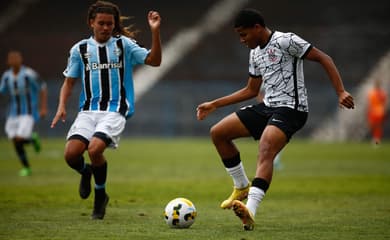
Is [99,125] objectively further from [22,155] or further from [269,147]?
[22,155]

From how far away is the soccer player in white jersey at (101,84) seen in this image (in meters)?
9.38

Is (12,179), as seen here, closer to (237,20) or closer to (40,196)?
(40,196)

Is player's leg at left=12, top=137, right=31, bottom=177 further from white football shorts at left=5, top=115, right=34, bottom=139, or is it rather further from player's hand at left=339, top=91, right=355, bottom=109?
player's hand at left=339, top=91, right=355, bottom=109

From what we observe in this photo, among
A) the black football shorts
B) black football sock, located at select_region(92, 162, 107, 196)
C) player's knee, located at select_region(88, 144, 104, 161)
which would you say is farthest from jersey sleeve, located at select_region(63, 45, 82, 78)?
the black football shorts

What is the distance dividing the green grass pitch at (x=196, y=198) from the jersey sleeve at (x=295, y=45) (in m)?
1.77

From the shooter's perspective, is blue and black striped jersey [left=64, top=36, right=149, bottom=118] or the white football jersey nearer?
the white football jersey

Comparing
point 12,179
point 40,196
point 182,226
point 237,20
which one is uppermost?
point 237,20

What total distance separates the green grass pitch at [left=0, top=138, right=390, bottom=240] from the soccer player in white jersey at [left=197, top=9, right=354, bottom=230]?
0.55 metres

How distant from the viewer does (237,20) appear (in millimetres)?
8812

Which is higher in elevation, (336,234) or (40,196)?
(336,234)

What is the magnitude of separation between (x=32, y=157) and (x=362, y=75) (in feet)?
56.9

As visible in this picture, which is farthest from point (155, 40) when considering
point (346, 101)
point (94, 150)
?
point (346, 101)

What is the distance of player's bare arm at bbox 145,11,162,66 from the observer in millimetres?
8938

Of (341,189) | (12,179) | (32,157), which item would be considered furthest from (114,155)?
(341,189)
